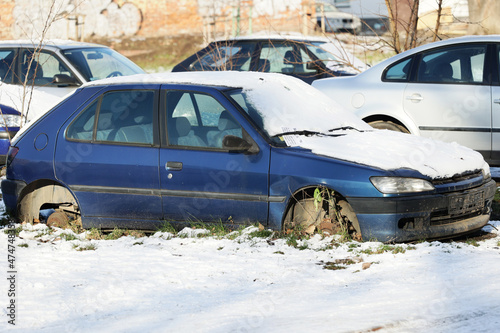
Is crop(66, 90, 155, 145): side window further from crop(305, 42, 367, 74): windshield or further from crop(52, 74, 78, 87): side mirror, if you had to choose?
crop(305, 42, 367, 74): windshield

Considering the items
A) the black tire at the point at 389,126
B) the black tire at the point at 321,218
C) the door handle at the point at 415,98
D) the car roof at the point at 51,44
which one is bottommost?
the black tire at the point at 321,218

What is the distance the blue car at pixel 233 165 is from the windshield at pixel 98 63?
4.33 meters

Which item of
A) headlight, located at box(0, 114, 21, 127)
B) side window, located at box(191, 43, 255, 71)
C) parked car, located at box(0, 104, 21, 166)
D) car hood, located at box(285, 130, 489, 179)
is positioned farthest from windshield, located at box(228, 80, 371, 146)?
side window, located at box(191, 43, 255, 71)

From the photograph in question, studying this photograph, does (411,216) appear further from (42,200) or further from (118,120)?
(42,200)

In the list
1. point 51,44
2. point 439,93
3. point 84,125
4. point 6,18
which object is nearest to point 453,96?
point 439,93

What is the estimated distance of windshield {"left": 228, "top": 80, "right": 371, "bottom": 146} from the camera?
6.17 metres

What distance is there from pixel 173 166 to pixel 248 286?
1.55 m

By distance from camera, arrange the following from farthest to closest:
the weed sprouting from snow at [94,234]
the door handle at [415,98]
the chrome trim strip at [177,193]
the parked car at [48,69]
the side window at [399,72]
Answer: the parked car at [48,69] → the side window at [399,72] → the door handle at [415,98] → the weed sprouting from snow at [94,234] → the chrome trim strip at [177,193]

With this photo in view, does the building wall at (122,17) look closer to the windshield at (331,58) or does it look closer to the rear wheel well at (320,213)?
the windshield at (331,58)

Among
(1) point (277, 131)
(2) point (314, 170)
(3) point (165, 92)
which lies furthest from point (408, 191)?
(3) point (165, 92)

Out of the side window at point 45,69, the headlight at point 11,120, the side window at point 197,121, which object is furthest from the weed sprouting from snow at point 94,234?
the side window at point 45,69

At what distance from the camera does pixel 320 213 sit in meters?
5.92

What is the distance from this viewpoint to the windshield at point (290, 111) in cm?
617

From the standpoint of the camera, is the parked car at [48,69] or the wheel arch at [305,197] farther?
the parked car at [48,69]
